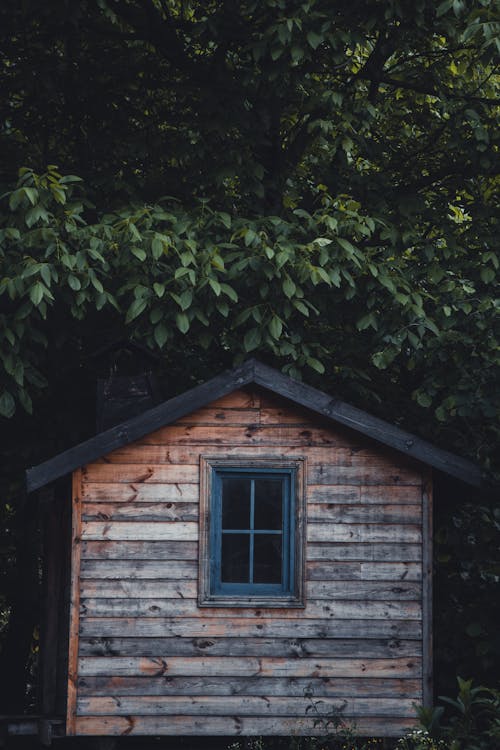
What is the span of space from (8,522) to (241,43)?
7483 millimetres

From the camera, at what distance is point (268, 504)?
9.79m

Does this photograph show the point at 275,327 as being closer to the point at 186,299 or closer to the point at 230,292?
the point at 230,292

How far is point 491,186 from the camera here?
42.2ft

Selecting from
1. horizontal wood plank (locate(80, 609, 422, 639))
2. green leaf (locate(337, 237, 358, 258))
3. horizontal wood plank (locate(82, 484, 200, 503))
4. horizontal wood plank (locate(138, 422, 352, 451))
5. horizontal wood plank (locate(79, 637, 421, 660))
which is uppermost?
green leaf (locate(337, 237, 358, 258))

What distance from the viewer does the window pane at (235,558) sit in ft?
31.8

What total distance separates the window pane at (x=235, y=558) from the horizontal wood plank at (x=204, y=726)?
125 centimetres

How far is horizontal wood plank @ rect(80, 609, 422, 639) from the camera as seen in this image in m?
9.53

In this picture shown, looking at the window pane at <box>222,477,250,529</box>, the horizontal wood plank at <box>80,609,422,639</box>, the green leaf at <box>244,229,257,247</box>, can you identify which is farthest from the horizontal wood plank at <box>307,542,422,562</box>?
the green leaf at <box>244,229,257,247</box>

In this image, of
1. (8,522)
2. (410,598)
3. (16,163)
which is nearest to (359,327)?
(410,598)

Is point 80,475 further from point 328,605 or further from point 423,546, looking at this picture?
point 423,546

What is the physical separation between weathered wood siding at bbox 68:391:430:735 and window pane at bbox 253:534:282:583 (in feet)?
0.95

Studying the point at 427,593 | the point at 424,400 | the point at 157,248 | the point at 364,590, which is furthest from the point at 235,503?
the point at 157,248

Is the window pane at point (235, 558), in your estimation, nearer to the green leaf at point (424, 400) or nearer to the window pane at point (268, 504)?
the window pane at point (268, 504)

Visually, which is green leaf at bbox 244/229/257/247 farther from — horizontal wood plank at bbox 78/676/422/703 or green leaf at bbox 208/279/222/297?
horizontal wood plank at bbox 78/676/422/703
